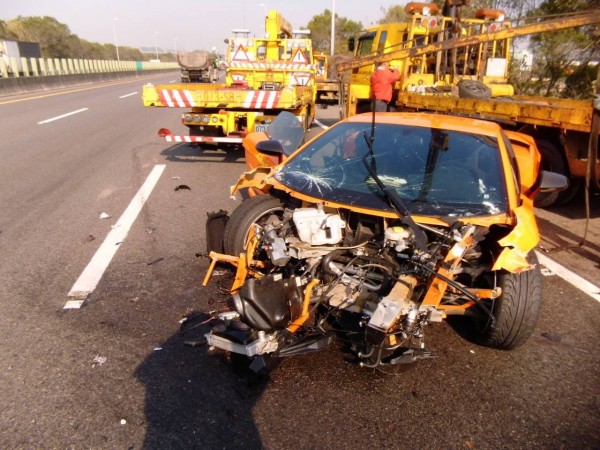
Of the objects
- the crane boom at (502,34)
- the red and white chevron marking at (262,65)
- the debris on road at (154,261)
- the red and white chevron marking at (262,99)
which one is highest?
the crane boom at (502,34)

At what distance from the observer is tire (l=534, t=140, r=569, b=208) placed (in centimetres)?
668

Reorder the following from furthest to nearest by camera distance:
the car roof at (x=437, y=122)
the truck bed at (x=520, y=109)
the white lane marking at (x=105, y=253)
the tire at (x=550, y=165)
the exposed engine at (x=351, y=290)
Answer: the tire at (x=550, y=165) < the truck bed at (x=520, y=109) < the car roof at (x=437, y=122) < the white lane marking at (x=105, y=253) < the exposed engine at (x=351, y=290)

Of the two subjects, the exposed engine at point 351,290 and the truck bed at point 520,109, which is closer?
the exposed engine at point 351,290

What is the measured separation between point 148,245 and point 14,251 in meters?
1.31

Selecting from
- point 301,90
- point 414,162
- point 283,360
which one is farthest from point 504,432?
point 301,90

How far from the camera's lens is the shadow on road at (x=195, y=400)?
8.08 feet

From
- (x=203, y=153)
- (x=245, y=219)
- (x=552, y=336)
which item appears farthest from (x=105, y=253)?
(x=203, y=153)

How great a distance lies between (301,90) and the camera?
9883 mm

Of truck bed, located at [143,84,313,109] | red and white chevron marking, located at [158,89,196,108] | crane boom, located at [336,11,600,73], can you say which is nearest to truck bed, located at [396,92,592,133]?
crane boom, located at [336,11,600,73]

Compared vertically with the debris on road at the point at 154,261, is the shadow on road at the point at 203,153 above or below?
above

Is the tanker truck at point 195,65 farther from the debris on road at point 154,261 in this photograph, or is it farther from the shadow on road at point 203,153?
the debris on road at point 154,261

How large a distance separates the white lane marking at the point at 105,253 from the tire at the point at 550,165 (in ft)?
18.5

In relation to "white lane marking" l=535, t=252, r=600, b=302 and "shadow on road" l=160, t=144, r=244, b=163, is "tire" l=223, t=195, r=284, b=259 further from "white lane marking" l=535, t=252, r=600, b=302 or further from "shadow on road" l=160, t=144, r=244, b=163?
"shadow on road" l=160, t=144, r=244, b=163

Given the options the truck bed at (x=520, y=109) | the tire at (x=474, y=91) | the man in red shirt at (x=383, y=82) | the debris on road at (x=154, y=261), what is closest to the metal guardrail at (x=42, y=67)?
the man in red shirt at (x=383, y=82)
